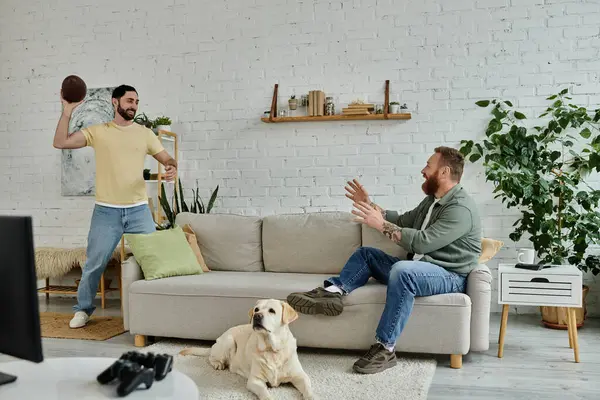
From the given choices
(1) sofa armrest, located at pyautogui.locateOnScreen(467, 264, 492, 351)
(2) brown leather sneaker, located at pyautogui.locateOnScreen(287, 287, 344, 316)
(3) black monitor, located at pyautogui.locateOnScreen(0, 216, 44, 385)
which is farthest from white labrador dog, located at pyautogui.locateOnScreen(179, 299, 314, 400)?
(3) black monitor, located at pyautogui.locateOnScreen(0, 216, 44, 385)

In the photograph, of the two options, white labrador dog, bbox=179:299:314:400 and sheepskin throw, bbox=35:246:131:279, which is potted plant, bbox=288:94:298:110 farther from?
white labrador dog, bbox=179:299:314:400

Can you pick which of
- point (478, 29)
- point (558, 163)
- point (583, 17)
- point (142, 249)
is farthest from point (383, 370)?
point (583, 17)

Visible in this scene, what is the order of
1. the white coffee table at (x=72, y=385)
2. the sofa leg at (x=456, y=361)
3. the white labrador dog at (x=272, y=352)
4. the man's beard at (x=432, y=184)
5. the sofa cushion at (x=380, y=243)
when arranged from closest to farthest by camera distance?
the white coffee table at (x=72, y=385)
the white labrador dog at (x=272, y=352)
the sofa leg at (x=456, y=361)
the man's beard at (x=432, y=184)
the sofa cushion at (x=380, y=243)

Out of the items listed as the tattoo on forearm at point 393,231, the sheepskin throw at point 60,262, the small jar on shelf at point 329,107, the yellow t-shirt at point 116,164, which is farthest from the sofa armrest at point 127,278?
the small jar on shelf at point 329,107

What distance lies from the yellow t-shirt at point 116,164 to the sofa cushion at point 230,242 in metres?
0.44

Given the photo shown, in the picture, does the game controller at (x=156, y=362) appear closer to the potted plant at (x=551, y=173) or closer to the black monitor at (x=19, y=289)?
the black monitor at (x=19, y=289)

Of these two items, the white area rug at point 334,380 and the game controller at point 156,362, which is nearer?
the game controller at point 156,362

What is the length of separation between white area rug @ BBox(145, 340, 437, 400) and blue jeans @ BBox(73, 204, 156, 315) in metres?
1.10

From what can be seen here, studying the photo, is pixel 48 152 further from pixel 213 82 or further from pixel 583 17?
pixel 583 17

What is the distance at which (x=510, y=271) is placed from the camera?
3246mm

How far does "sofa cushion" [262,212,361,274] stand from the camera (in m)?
3.79

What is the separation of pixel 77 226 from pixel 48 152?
0.71 m

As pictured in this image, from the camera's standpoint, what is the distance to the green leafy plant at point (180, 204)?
4441 mm

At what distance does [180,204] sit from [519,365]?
282cm
